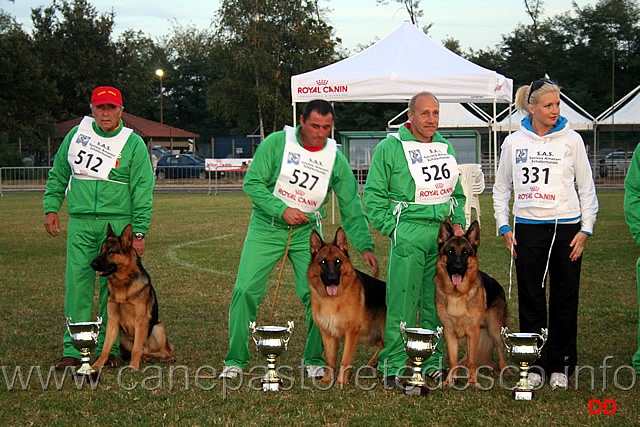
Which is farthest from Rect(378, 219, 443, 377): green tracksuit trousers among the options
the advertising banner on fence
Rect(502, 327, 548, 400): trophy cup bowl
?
the advertising banner on fence

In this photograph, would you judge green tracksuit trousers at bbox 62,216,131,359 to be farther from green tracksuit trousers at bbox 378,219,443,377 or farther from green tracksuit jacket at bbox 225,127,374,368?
green tracksuit trousers at bbox 378,219,443,377

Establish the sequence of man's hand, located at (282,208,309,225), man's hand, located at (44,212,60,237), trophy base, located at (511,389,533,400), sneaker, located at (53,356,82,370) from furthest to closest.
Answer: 1. man's hand, located at (44,212,60,237)
2. sneaker, located at (53,356,82,370)
3. man's hand, located at (282,208,309,225)
4. trophy base, located at (511,389,533,400)

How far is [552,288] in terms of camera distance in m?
5.23

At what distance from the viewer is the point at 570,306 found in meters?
5.18

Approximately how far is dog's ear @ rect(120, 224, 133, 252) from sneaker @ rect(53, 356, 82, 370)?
945 millimetres

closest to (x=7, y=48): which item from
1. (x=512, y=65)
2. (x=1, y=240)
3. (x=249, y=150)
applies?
(x=249, y=150)

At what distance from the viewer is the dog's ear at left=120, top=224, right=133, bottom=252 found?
18.4 feet

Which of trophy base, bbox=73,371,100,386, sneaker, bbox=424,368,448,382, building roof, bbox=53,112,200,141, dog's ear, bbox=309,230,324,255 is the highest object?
building roof, bbox=53,112,200,141

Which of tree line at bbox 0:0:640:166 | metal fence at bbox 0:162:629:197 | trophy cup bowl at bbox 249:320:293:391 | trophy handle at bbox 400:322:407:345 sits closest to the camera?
trophy cup bowl at bbox 249:320:293:391

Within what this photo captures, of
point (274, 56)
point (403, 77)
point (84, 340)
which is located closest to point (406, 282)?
point (84, 340)

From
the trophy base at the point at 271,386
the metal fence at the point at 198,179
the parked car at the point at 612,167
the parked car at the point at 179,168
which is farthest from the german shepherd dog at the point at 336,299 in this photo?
the parked car at the point at 179,168

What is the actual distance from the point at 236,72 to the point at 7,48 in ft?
52.4

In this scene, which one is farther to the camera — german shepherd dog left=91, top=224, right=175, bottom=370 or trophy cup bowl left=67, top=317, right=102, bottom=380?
german shepherd dog left=91, top=224, right=175, bottom=370

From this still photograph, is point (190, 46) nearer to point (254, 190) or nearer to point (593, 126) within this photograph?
point (593, 126)
